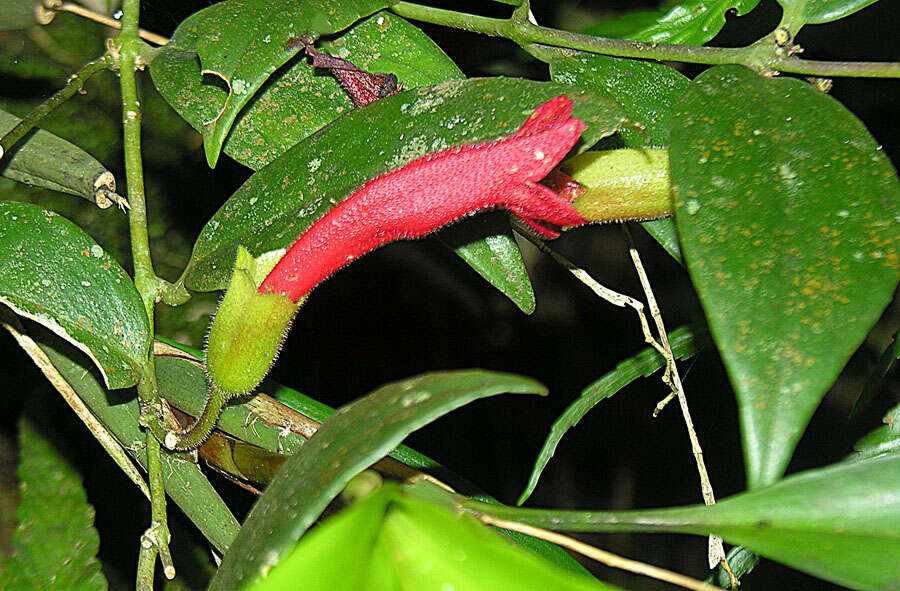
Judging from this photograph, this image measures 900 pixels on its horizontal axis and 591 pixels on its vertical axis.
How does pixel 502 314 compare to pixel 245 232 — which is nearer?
pixel 245 232

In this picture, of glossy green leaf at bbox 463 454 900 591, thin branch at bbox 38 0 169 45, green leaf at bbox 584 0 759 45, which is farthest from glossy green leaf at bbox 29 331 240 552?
green leaf at bbox 584 0 759 45

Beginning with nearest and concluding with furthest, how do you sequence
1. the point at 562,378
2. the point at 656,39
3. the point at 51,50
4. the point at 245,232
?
the point at 245,232 → the point at 656,39 → the point at 51,50 → the point at 562,378

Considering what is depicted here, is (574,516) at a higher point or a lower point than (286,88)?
lower

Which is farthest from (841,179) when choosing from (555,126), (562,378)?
(562,378)

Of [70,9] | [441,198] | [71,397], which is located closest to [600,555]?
[441,198]

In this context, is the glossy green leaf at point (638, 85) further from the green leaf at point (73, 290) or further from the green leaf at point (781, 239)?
the green leaf at point (73, 290)

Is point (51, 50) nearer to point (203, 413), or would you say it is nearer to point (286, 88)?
point (286, 88)

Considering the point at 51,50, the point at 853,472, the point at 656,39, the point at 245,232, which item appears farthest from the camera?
the point at 51,50
